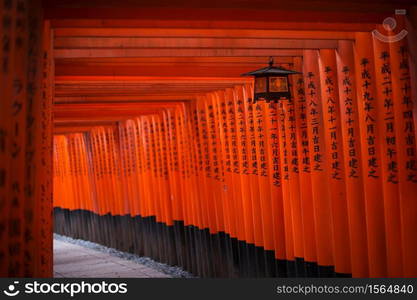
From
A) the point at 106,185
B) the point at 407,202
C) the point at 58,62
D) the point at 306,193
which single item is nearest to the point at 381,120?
the point at 407,202

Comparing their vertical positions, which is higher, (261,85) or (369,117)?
(261,85)

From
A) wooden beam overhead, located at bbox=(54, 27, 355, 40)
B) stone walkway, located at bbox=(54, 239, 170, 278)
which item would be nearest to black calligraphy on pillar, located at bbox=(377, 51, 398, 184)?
wooden beam overhead, located at bbox=(54, 27, 355, 40)

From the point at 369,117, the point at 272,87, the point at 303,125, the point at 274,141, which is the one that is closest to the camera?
the point at 369,117

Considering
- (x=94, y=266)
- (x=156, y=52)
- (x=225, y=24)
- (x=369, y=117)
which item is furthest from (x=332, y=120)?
(x=94, y=266)

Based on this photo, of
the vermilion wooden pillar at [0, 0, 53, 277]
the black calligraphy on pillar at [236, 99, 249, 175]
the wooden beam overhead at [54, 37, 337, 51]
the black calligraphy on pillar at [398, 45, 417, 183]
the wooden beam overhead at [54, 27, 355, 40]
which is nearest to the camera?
the vermilion wooden pillar at [0, 0, 53, 277]

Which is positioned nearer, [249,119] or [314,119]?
[314,119]

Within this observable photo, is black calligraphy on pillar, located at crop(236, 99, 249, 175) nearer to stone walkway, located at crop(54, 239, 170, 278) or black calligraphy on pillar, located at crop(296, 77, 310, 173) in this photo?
black calligraphy on pillar, located at crop(296, 77, 310, 173)

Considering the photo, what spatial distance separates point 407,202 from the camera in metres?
7.36

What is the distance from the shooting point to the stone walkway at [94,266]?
1590 centimetres

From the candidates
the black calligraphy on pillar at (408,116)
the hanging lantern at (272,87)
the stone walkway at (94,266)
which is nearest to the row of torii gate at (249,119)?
the black calligraphy on pillar at (408,116)

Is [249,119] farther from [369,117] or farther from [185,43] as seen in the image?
[369,117]

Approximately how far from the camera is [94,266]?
17.7 metres

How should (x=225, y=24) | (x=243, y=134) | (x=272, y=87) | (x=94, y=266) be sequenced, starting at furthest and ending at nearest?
1. (x=94, y=266)
2. (x=243, y=134)
3. (x=272, y=87)
4. (x=225, y=24)

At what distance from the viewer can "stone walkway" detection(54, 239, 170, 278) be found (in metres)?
15.9
